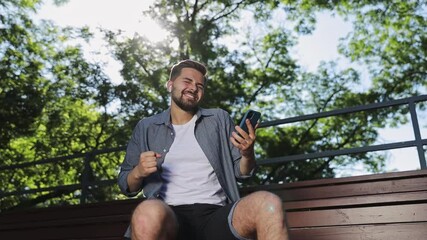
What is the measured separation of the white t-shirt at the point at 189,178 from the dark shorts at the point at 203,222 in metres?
0.08

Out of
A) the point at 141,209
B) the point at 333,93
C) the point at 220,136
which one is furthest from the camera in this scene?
the point at 333,93

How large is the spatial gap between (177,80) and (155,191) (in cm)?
75

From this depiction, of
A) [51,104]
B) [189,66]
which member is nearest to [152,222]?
[189,66]

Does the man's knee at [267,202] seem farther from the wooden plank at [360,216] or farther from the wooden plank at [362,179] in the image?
the wooden plank at [362,179]

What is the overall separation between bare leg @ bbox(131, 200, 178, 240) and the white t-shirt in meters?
0.37

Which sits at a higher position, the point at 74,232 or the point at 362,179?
the point at 362,179

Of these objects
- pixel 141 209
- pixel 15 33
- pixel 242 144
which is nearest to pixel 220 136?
pixel 242 144

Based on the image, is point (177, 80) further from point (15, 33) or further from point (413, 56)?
point (413, 56)

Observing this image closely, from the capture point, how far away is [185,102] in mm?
2564

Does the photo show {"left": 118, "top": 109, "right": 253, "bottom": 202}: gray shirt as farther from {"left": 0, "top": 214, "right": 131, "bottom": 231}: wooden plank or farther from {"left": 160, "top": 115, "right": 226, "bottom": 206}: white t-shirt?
{"left": 0, "top": 214, "right": 131, "bottom": 231}: wooden plank

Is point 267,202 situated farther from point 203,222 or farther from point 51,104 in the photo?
point 51,104

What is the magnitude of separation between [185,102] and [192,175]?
508 mm

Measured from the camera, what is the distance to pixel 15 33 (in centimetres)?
1327

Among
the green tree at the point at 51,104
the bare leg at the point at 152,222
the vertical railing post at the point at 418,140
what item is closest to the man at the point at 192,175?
the bare leg at the point at 152,222
